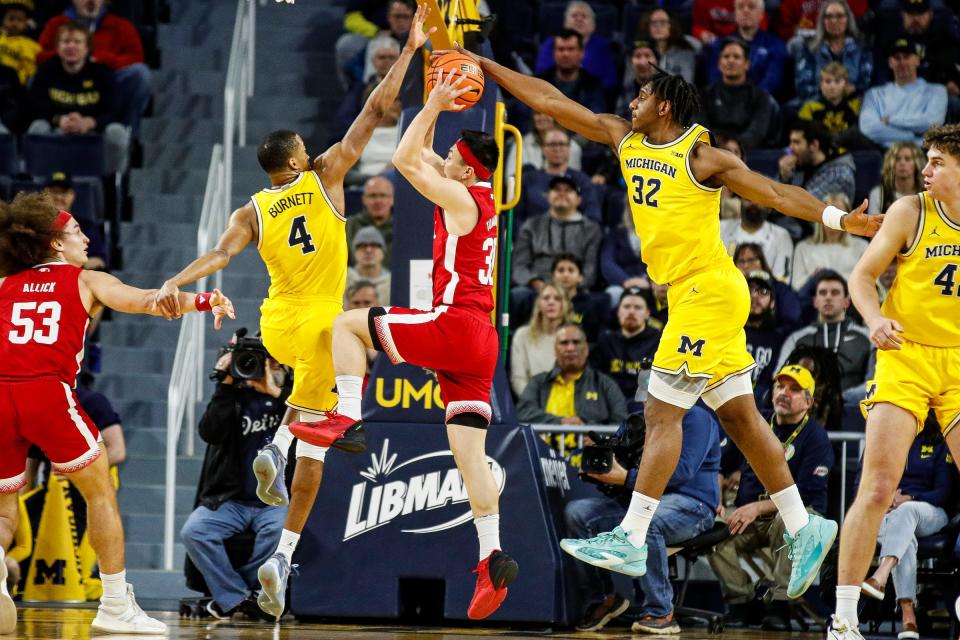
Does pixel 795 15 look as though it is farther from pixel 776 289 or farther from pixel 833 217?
pixel 833 217

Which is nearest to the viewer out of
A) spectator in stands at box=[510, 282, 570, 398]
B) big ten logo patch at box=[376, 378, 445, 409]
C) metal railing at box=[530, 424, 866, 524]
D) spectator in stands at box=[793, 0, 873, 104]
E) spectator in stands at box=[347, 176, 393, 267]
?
big ten logo patch at box=[376, 378, 445, 409]

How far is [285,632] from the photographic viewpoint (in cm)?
848

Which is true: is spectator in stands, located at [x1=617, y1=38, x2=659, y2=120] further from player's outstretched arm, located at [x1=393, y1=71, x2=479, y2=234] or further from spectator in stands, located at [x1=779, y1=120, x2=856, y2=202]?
player's outstretched arm, located at [x1=393, y1=71, x2=479, y2=234]

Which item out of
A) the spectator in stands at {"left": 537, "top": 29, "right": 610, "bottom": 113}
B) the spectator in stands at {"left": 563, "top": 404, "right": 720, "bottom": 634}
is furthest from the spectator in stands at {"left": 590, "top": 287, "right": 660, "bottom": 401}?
the spectator in stands at {"left": 537, "top": 29, "right": 610, "bottom": 113}

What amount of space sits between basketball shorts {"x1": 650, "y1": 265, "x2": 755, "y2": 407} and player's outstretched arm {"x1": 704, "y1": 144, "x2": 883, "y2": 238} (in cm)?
42

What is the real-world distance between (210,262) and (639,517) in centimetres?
251

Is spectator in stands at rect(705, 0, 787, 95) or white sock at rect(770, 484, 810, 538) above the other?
spectator in stands at rect(705, 0, 787, 95)

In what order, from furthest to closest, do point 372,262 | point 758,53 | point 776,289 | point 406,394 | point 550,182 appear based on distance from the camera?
point 758,53 < point 550,182 < point 372,262 < point 776,289 < point 406,394

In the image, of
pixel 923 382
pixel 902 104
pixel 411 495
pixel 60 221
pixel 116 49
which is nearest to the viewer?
pixel 923 382

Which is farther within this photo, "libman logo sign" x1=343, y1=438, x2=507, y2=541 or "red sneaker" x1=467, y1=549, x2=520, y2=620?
→ "libman logo sign" x1=343, y1=438, x2=507, y2=541

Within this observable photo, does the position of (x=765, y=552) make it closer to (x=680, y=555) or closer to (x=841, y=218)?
(x=680, y=555)

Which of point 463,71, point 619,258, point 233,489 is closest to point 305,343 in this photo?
point 463,71

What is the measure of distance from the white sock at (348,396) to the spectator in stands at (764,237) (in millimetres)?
5406

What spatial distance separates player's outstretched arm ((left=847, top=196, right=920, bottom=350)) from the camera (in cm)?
687
